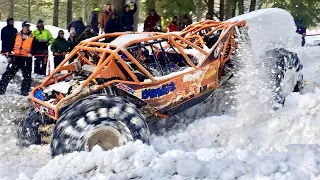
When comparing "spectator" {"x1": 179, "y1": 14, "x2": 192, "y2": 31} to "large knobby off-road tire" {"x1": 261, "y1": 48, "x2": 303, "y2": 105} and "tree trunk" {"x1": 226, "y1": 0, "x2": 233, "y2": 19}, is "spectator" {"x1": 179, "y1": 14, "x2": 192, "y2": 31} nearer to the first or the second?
"tree trunk" {"x1": 226, "y1": 0, "x2": 233, "y2": 19}

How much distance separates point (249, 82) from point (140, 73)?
2145mm

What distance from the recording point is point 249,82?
7.62 meters

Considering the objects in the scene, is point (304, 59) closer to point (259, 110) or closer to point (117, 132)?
point (259, 110)

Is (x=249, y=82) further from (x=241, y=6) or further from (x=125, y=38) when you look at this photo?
(x=241, y=6)

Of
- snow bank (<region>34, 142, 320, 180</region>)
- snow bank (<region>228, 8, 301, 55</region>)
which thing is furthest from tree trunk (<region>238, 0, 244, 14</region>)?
snow bank (<region>34, 142, 320, 180</region>)

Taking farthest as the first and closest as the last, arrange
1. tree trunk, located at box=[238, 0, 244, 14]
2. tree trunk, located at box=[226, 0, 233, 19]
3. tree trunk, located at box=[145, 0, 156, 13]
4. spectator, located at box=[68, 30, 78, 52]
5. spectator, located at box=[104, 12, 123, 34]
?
1. tree trunk, located at box=[238, 0, 244, 14]
2. tree trunk, located at box=[226, 0, 233, 19]
3. tree trunk, located at box=[145, 0, 156, 13]
4. spectator, located at box=[104, 12, 123, 34]
5. spectator, located at box=[68, 30, 78, 52]

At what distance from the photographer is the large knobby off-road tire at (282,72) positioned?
7477 mm

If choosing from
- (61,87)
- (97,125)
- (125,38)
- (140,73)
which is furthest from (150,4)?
(97,125)

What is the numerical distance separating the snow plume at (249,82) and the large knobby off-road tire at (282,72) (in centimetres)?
11

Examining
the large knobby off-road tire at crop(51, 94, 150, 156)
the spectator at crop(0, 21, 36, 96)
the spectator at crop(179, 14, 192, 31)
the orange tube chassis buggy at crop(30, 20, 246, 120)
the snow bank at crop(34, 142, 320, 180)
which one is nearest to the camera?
the snow bank at crop(34, 142, 320, 180)

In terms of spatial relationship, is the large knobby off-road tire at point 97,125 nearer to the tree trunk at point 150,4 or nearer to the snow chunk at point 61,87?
the snow chunk at point 61,87

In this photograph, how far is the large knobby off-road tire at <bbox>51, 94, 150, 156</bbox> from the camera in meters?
5.20

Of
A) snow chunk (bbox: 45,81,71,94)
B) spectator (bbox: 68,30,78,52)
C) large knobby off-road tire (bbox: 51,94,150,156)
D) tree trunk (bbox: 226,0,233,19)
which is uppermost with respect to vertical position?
tree trunk (bbox: 226,0,233,19)

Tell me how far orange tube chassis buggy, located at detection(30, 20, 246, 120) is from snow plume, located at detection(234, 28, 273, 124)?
35cm
